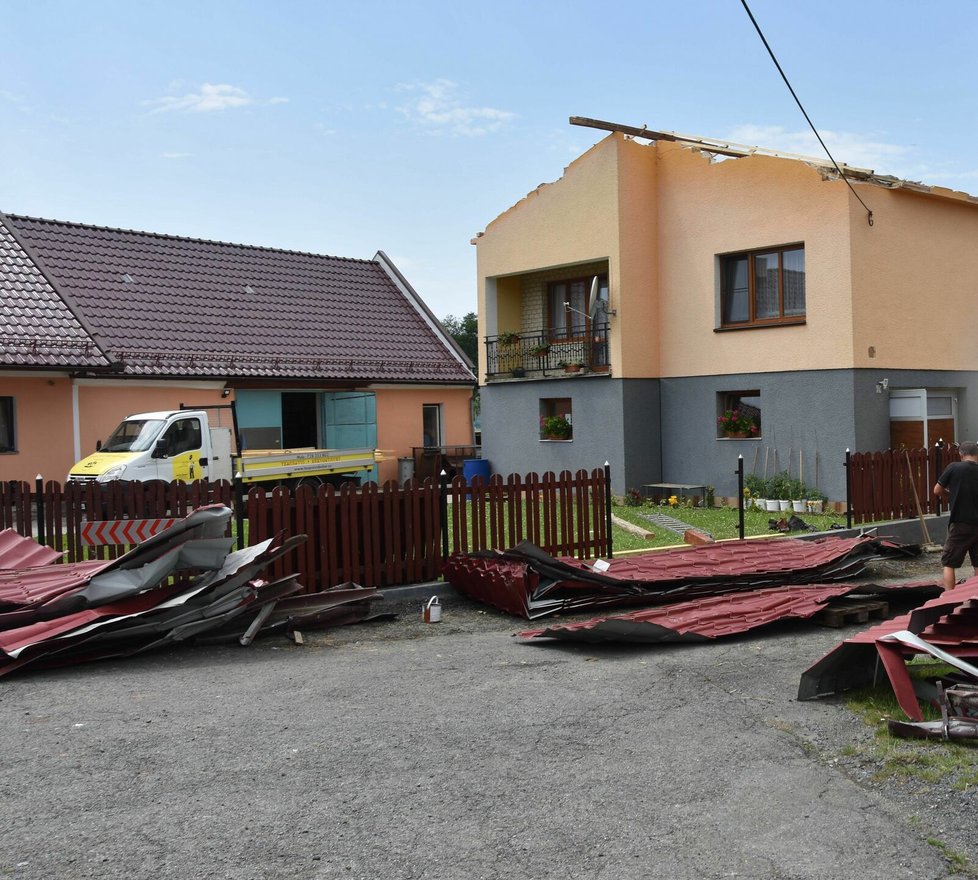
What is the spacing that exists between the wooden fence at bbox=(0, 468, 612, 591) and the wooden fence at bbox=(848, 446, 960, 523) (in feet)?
19.7

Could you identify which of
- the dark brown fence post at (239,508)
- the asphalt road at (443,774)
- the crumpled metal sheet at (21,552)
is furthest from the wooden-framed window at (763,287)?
the crumpled metal sheet at (21,552)

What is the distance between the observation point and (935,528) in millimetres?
16250

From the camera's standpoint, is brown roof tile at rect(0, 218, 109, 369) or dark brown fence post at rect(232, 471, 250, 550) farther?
brown roof tile at rect(0, 218, 109, 369)

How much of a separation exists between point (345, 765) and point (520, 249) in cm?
1969

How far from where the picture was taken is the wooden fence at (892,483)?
50.6 ft

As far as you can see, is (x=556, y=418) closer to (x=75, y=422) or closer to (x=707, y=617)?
(x=75, y=422)

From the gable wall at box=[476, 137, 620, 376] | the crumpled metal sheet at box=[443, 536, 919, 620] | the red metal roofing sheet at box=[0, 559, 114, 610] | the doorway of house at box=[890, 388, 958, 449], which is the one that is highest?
the gable wall at box=[476, 137, 620, 376]

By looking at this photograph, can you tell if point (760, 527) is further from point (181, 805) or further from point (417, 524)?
point (181, 805)

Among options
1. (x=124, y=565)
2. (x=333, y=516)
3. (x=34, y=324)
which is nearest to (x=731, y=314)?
(x=333, y=516)

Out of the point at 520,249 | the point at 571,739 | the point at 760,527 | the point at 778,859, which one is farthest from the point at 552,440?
the point at 778,859

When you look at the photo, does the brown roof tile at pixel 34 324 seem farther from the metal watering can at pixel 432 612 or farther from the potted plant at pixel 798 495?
the potted plant at pixel 798 495

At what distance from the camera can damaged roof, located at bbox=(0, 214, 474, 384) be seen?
21.5 meters

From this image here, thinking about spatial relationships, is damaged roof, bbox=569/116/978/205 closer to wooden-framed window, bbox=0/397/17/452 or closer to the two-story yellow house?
the two-story yellow house

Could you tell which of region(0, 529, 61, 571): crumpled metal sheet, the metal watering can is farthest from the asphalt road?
region(0, 529, 61, 571): crumpled metal sheet
